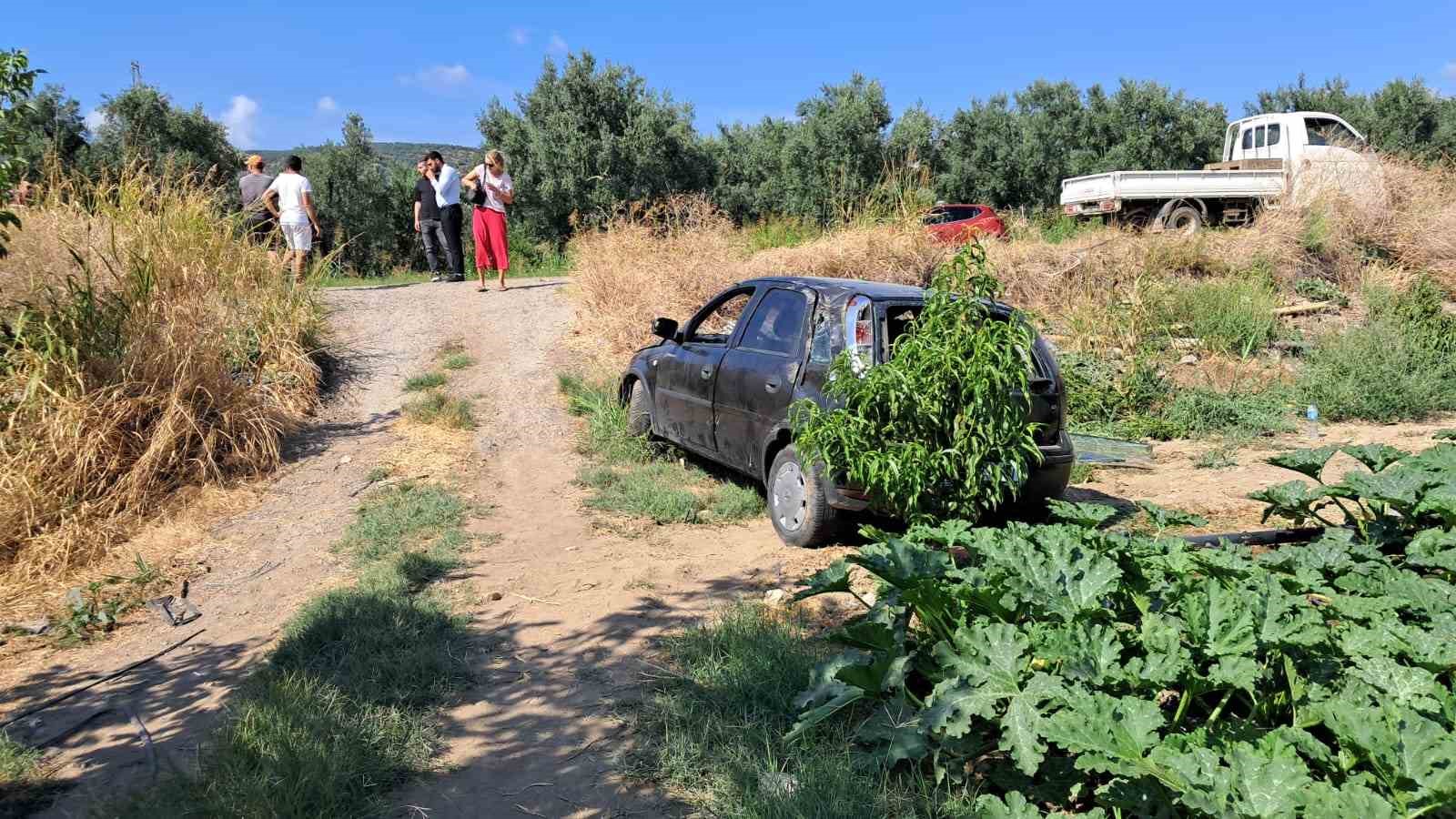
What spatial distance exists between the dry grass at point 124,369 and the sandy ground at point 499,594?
62cm

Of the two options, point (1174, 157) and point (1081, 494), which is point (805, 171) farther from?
point (1081, 494)

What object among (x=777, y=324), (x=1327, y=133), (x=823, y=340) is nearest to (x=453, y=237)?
(x=777, y=324)

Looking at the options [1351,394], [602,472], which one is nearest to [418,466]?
[602,472]

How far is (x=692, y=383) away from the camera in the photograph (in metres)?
7.02

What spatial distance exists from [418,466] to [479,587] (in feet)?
9.03

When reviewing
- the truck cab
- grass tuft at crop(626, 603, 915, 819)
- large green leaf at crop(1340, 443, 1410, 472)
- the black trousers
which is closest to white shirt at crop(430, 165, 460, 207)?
the black trousers

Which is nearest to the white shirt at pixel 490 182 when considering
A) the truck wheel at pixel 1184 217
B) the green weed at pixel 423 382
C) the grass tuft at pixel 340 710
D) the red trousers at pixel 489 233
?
the red trousers at pixel 489 233

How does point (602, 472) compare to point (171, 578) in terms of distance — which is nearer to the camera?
point (171, 578)

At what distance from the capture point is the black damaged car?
5543 mm

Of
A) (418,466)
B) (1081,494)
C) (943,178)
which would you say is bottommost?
(1081,494)

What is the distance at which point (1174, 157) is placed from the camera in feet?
119

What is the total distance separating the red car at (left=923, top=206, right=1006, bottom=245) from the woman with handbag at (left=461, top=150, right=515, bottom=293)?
231 inches

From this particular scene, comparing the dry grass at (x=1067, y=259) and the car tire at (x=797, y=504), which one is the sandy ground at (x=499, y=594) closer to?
the car tire at (x=797, y=504)

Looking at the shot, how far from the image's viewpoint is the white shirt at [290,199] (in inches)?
455
